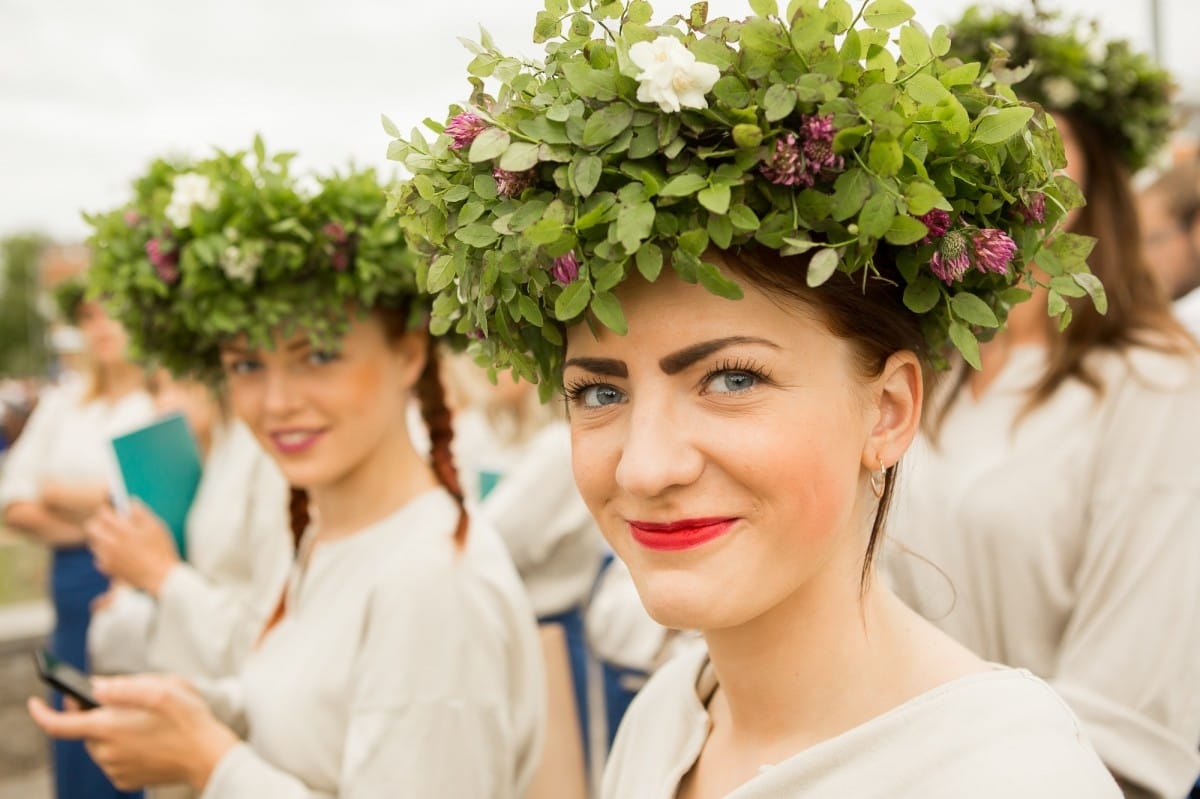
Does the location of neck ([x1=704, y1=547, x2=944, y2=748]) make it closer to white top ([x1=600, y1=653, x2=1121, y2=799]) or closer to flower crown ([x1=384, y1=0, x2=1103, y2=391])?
white top ([x1=600, y1=653, x2=1121, y2=799])

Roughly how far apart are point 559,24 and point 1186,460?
1.75 m

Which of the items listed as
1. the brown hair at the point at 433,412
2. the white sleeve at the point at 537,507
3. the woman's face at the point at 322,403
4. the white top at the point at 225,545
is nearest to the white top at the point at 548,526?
the white sleeve at the point at 537,507

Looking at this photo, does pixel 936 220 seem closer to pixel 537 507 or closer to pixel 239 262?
pixel 239 262

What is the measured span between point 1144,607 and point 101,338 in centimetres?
522

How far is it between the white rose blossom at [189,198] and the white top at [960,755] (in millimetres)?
1755

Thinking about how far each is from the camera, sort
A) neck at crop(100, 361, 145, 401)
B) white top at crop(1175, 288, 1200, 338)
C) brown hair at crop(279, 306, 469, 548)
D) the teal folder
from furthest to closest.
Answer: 1. neck at crop(100, 361, 145, 401)
2. white top at crop(1175, 288, 1200, 338)
3. the teal folder
4. brown hair at crop(279, 306, 469, 548)

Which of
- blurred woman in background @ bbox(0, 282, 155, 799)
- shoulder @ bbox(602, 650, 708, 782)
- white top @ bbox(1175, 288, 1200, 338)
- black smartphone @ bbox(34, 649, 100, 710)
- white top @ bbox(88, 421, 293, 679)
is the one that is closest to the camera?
shoulder @ bbox(602, 650, 708, 782)

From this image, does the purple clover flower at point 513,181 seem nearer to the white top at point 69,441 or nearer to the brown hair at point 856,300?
the brown hair at point 856,300

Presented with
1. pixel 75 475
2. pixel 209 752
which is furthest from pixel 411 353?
pixel 75 475

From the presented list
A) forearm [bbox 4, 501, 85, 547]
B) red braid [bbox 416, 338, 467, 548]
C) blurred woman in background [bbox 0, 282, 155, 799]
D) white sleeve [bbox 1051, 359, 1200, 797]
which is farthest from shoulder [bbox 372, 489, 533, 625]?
forearm [bbox 4, 501, 85, 547]

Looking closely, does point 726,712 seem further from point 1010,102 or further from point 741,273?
point 1010,102

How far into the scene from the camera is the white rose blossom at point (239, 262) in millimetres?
2332

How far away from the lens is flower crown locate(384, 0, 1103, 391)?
4.14 ft

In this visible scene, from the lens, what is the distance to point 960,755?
51.5 inches
